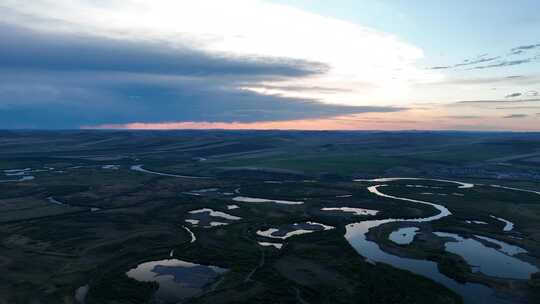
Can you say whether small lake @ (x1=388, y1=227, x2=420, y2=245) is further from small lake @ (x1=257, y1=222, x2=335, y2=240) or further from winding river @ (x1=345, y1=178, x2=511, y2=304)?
small lake @ (x1=257, y1=222, x2=335, y2=240)

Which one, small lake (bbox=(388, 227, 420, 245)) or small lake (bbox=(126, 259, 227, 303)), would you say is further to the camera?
small lake (bbox=(388, 227, 420, 245))

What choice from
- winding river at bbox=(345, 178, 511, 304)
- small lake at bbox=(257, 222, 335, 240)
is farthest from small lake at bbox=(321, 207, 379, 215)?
small lake at bbox=(257, 222, 335, 240)

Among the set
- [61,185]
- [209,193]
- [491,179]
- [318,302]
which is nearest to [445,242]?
[318,302]

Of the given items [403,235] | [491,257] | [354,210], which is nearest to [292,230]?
[403,235]

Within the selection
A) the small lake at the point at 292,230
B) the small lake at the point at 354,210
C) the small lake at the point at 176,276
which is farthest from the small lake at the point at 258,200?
the small lake at the point at 176,276

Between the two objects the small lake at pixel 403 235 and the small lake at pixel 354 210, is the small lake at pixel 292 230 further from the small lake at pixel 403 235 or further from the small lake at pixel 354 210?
the small lake at pixel 354 210

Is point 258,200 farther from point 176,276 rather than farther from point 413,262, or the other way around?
point 176,276

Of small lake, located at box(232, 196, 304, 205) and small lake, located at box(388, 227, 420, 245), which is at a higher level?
small lake, located at box(388, 227, 420, 245)

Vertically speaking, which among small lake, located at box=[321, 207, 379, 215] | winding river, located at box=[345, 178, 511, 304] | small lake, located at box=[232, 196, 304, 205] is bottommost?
small lake, located at box=[232, 196, 304, 205]
